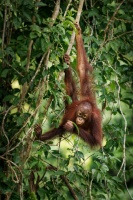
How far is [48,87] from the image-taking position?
4.29 m

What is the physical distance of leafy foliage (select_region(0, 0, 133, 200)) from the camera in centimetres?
423

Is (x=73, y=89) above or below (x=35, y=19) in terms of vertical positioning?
below

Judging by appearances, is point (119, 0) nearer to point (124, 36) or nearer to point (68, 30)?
point (124, 36)

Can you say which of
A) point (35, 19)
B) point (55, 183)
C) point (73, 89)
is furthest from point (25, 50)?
point (55, 183)

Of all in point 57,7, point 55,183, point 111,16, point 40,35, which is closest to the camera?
point 40,35

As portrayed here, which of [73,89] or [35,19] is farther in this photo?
[73,89]

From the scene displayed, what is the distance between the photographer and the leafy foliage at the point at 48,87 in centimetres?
423

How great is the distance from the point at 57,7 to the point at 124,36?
95cm

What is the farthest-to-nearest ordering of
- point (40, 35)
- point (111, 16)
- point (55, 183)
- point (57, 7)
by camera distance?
point (111, 16) < point (55, 183) < point (57, 7) < point (40, 35)

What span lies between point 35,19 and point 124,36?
0.99 meters

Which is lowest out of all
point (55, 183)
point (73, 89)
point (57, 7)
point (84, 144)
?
point (55, 183)

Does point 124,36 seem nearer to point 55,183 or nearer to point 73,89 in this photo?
point 73,89

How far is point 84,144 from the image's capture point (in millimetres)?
5125

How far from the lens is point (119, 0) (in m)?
5.30
